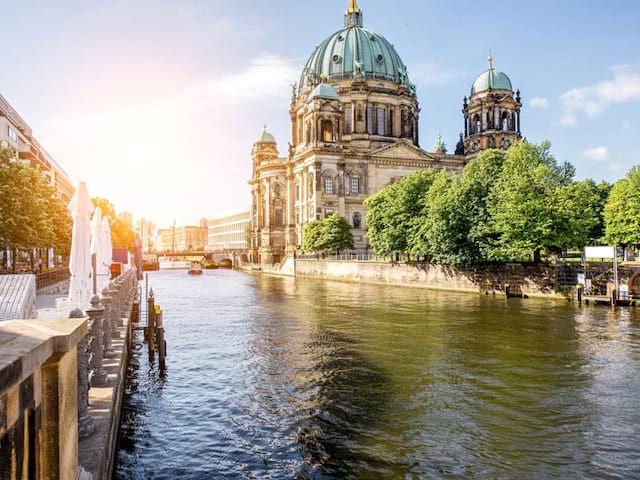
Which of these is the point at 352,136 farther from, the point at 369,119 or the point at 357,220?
the point at 357,220

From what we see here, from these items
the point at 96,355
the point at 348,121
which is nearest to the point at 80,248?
the point at 96,355

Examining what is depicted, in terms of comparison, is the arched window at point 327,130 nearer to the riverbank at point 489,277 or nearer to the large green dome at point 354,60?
the large green dome at point 354,60

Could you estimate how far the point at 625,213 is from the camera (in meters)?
45.0

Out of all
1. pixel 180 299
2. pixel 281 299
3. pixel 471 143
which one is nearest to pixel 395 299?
pixel 281 299

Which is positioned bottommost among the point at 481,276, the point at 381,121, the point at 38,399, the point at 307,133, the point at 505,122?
the point at 481,276

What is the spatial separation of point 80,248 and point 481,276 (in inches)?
1542

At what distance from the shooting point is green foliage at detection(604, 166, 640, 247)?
1735 inches

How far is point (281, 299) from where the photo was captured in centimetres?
4656

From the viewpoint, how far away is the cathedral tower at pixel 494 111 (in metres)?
95.1

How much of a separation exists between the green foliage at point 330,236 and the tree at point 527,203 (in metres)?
36.0

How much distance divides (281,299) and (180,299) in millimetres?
8625

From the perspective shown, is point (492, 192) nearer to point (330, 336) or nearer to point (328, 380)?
point (330, 336)

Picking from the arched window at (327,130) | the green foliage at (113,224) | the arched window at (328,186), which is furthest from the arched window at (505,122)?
the green foliage at (113,224)

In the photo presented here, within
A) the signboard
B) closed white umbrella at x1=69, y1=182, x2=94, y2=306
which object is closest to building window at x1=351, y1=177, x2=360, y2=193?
the signboard
